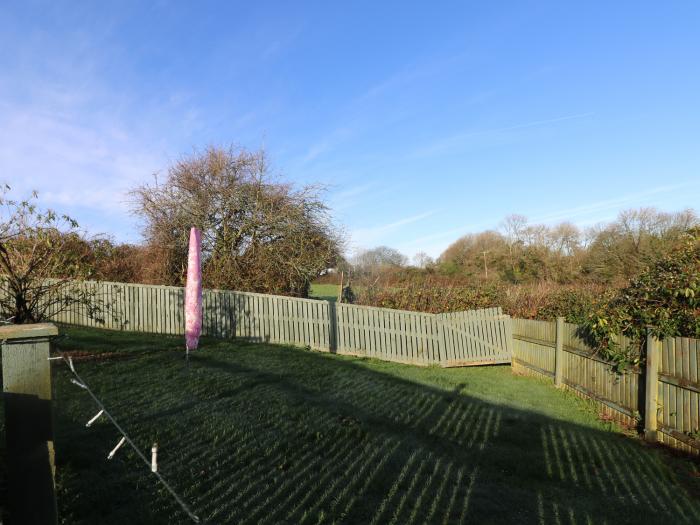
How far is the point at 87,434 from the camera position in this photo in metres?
4.20

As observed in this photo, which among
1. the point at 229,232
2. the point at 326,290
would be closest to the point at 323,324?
the point at 229,232

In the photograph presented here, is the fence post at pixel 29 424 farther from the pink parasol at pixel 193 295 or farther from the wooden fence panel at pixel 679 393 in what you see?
the wooden fence panel at pixel 679 393

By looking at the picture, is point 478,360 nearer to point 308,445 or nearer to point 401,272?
point 308,445

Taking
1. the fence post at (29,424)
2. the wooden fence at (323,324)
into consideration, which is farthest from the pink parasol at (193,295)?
the wooden fence at (323,324)

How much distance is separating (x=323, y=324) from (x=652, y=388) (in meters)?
7.76

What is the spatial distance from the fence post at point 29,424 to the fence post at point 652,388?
5.90 meters

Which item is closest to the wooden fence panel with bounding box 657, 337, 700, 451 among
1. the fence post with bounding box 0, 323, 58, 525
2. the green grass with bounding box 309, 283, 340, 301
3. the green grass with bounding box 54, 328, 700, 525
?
the green grass with bounding box 54, 328, 700, 525

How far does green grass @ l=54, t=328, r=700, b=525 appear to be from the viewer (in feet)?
10.6

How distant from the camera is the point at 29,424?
76.4 inches

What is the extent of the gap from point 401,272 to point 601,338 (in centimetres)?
1320

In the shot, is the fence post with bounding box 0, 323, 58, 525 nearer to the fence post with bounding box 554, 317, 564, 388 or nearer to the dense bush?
the dense bush

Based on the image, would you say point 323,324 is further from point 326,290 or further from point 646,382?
point 326,290

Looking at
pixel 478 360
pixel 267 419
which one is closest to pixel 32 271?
pixel 267 419

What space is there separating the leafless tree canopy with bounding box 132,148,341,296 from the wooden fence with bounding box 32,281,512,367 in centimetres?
242
